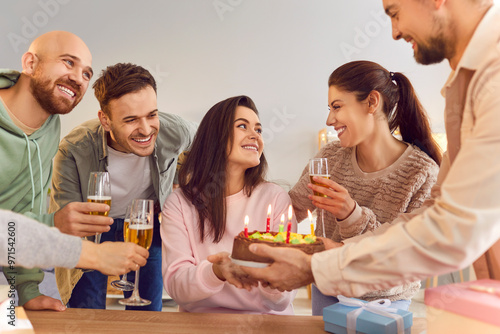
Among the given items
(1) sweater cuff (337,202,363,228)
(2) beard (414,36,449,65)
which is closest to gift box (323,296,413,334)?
(1) sweater cuff (337,202,363,228)

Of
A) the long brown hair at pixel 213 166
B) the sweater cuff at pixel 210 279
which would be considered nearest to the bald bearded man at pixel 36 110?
the long brown hair at pixel 213 166

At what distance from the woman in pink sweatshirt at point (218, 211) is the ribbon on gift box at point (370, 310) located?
0.38 m

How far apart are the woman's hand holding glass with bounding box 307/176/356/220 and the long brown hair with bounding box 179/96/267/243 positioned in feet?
1.05

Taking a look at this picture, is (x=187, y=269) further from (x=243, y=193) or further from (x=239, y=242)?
(x=243, y=193)

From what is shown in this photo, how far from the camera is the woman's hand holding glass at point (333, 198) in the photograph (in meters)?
1.68

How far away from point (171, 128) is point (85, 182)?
1.97 feet

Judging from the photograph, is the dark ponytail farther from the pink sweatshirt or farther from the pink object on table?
the pink object on table

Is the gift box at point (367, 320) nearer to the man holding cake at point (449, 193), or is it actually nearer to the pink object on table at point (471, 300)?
the man holding cake at point (449, 193)

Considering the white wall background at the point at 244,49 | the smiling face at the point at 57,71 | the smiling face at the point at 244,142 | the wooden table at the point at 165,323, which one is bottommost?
the wooden table at the point at 165,323

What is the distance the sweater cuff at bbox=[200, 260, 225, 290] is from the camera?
1433 mm

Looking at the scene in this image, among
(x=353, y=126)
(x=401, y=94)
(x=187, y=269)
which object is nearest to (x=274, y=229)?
(x=187, y=269)

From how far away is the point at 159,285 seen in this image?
8.18 ft

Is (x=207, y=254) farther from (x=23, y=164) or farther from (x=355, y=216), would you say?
(x=23, y=164)

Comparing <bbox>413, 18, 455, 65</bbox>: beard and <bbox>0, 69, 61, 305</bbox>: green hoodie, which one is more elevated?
<bbox>413, 18, 455, 65</bbox>: beard
